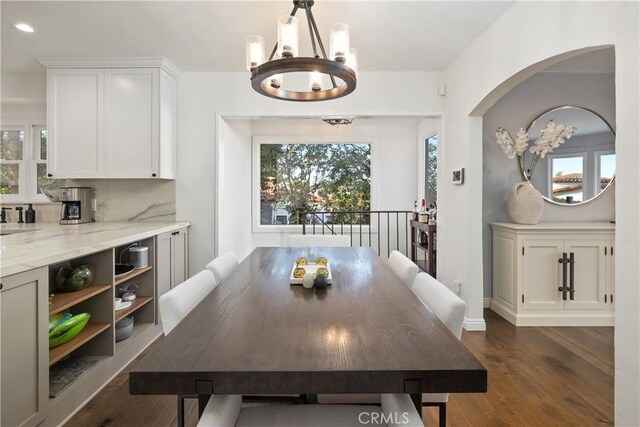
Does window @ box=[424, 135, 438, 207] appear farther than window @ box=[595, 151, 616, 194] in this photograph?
Yes

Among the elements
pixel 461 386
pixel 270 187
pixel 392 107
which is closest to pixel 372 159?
pixel 270 187

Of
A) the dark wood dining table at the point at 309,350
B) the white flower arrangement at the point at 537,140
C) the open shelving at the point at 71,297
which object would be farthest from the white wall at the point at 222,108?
the dark wood dining table at the point at 309,350

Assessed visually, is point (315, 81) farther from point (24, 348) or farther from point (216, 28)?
point (24, 348)

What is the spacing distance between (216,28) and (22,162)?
2766 millimetres

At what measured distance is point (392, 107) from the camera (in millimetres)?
3531

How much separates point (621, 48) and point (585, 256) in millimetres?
2257

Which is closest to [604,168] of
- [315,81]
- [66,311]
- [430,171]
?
[430,171]

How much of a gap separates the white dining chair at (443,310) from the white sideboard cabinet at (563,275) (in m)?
2.10

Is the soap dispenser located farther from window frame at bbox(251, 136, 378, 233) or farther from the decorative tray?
the decorative tray

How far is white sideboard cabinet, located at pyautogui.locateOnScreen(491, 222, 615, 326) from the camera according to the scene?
310cm

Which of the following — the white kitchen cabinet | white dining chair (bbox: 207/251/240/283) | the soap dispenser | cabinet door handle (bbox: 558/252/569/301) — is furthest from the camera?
the soap dispenser

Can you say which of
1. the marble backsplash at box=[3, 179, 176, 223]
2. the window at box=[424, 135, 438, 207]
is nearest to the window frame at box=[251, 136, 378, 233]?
the window at box=[424, 135, 438, 207]

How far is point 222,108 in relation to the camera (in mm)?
3535

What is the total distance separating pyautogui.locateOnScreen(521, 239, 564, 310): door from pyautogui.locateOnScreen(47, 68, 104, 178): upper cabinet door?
4.16 meters
